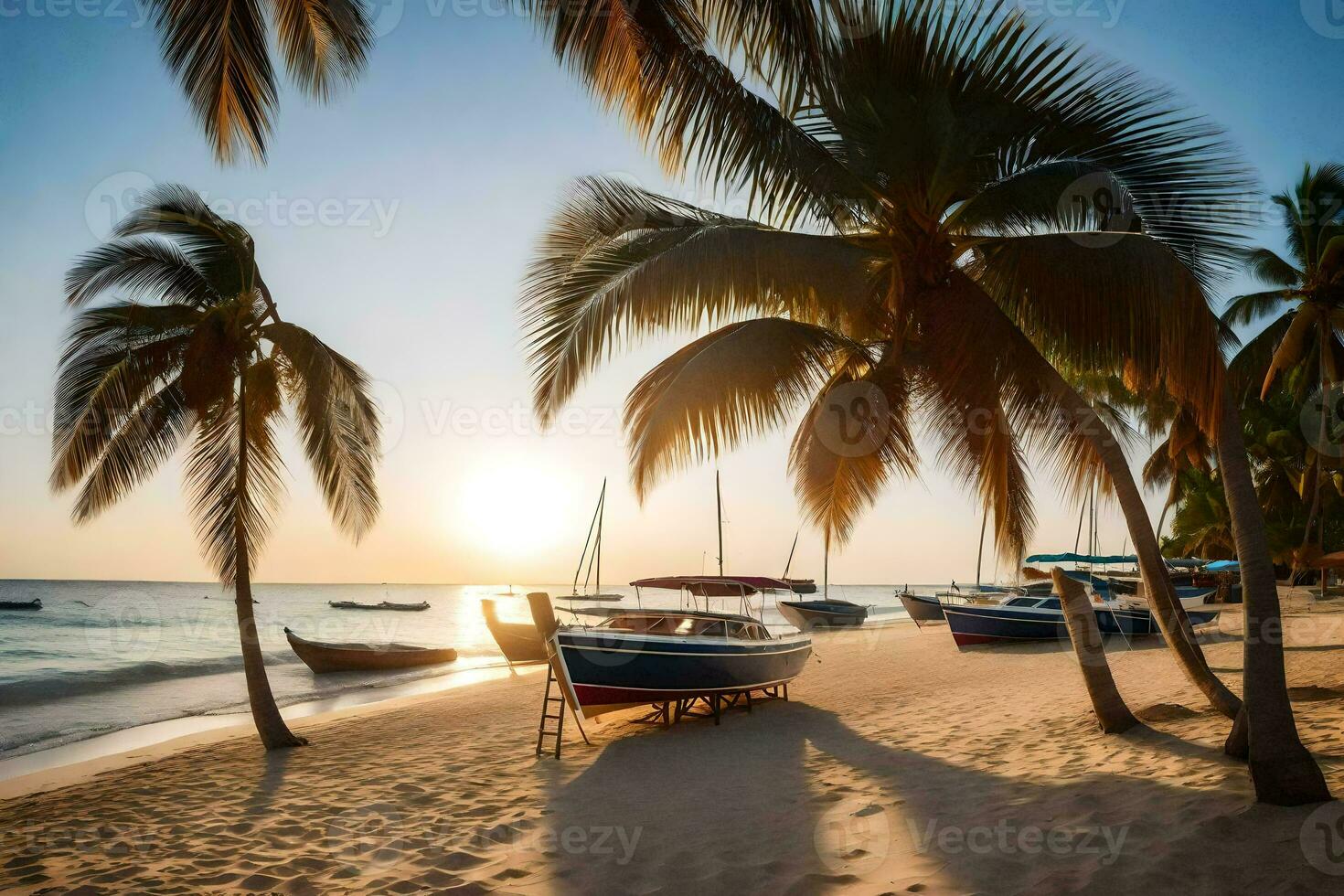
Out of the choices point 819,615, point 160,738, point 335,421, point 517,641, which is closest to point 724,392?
point 335,421

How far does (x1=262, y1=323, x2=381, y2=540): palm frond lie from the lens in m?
11.1

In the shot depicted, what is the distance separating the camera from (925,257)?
7.51 m

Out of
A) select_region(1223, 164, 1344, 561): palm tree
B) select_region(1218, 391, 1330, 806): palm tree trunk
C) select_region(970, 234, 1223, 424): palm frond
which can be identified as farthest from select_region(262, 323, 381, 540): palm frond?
select_region(1223, 164, 1344, 561): palm tree

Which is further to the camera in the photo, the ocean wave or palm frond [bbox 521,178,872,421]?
the ocean wave

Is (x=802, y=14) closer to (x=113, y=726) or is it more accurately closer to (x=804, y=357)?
(x=804, y=357)

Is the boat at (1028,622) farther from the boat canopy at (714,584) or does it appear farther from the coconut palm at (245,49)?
the coconut palm at (245,49)

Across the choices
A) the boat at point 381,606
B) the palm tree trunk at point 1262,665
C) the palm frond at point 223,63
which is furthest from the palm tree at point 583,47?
the boat at point 381,606

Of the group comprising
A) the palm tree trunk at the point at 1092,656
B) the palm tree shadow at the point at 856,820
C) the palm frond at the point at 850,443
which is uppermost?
the palm frond at the point at 850,443

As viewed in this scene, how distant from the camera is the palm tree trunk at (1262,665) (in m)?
5.04

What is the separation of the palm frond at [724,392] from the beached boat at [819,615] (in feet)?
107

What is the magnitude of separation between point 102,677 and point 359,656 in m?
8.30

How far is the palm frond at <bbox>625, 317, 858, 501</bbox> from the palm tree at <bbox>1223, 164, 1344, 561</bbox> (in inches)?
822

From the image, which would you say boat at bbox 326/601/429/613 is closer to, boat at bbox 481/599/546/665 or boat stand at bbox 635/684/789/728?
boat at bbox 481/599/546/665

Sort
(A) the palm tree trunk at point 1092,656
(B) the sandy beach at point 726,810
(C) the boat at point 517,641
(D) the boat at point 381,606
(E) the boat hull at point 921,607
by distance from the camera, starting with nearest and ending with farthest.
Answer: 1. (B) the sandy beach at point 726,810
2. (A) the palm tree trunk at point 1092,656
3. (C) the boat at point 517,641
4. (E) the boat hull at point 921,607
5. (D) the boat at point 381,606
